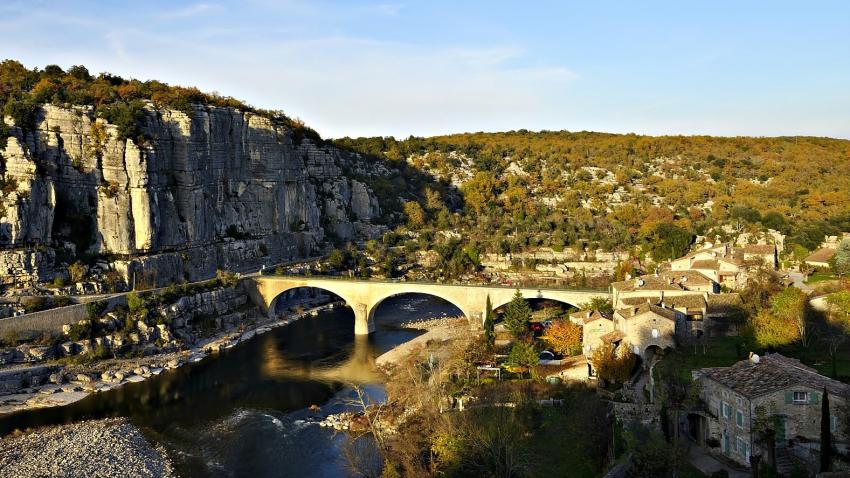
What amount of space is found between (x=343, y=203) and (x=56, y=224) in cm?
3467

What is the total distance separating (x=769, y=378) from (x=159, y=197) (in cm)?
4844

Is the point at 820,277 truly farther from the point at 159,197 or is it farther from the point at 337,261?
the point at 159,197

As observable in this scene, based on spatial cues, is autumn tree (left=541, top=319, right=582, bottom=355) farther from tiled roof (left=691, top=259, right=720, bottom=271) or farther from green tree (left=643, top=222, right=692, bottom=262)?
green tree (left=643, top=222, right=692, bottom=262)

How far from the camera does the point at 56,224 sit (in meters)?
48.1

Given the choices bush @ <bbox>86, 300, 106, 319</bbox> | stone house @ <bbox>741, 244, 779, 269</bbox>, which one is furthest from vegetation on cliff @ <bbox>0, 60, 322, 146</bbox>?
stone house @ <bbox>741, 244, 779, 269</bbox>

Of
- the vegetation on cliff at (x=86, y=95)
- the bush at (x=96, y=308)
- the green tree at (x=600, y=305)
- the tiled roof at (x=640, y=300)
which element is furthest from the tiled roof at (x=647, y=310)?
the vegetation on cliff at (x=86, y=95)

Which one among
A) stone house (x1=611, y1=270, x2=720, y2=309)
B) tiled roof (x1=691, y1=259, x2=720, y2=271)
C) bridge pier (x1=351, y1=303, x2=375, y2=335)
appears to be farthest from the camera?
bridge pier (x1=351, y1=303, x2=375, y2=335)

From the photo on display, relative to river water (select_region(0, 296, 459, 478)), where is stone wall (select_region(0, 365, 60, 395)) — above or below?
above

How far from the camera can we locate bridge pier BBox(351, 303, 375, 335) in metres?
48.1

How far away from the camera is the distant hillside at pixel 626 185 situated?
66.6 meters

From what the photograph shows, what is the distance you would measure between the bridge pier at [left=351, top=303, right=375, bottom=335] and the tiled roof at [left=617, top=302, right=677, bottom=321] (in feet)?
70.3

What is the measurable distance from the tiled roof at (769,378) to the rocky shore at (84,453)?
67.8 feet

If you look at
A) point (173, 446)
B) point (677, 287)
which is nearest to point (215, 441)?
point (173, 446)

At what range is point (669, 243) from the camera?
192 feet
